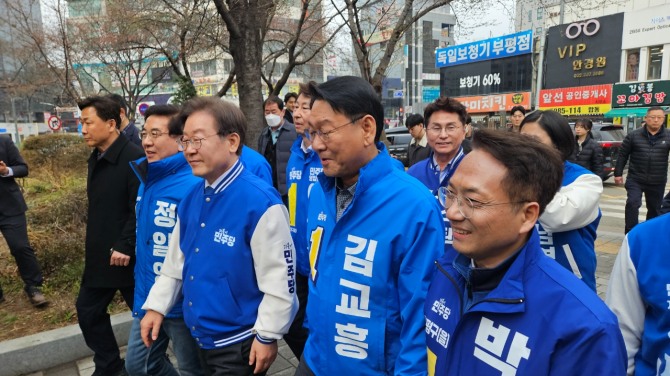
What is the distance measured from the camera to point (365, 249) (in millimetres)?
1685

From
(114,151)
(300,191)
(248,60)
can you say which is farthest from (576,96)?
(114,151)

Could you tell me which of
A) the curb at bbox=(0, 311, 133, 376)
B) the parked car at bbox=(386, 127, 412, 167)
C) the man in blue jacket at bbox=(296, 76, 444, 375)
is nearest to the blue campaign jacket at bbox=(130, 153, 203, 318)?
the man in blue jacket at bbox=(296, 76, 444, 375)

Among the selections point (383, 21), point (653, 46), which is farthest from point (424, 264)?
point (653, 46)

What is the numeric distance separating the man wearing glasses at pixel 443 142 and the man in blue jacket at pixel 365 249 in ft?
4.62

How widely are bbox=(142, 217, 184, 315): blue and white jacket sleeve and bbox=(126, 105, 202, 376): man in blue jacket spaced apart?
0.24 m

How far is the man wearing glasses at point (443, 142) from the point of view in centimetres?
321

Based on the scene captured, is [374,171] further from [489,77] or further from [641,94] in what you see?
[489,77]

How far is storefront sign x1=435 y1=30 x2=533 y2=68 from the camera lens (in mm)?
33125

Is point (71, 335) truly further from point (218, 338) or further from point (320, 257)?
point (320, 257)

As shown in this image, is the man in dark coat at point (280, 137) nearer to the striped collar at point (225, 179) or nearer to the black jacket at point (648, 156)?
the striped collar at point (225, 179)

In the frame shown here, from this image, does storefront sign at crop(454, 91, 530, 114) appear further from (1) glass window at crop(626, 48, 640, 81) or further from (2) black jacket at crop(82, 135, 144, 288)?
(2) black jacket at crop(82, 135, 144, 288)

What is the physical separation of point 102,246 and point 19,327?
1738mm

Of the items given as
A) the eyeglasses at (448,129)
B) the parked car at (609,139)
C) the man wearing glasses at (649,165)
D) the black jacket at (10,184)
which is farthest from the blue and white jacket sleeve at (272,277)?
the parked car at (609,139)

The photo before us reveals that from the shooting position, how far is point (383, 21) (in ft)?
32.9
